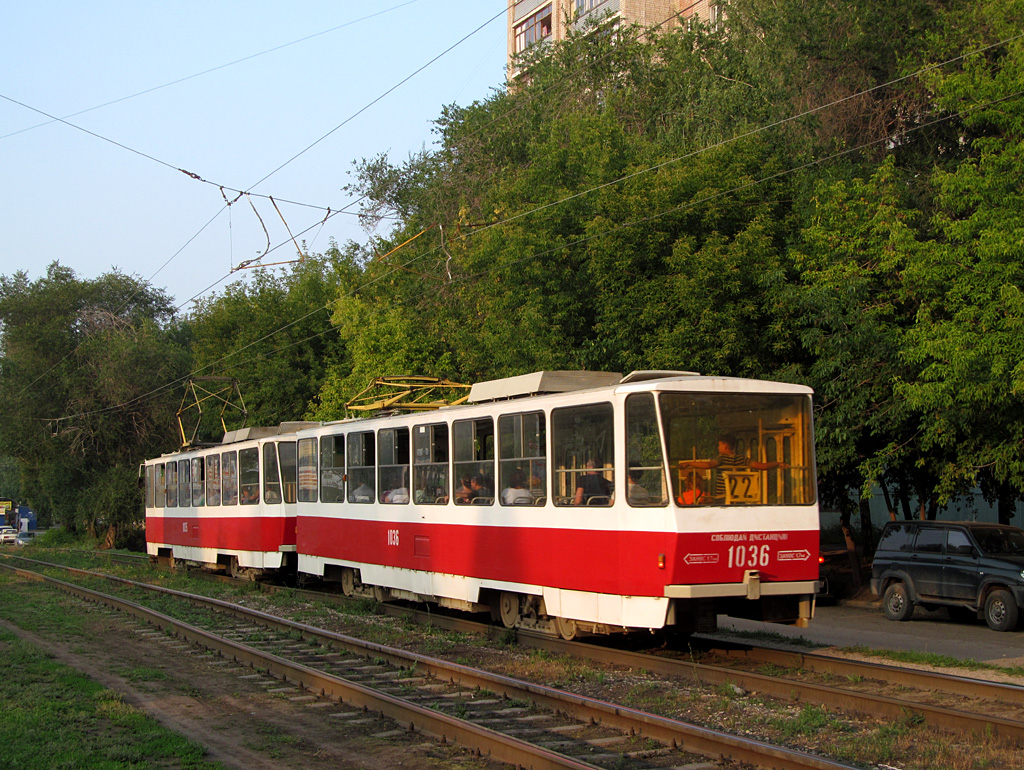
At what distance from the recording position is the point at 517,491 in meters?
12.7

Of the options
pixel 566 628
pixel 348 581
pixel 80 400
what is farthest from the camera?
pixel 80 400

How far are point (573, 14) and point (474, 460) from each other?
3621 centimetres

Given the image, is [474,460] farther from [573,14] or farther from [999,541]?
[573,14]

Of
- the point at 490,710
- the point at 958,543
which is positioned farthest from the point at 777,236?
the point at 490,710

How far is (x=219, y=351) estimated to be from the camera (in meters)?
49.2

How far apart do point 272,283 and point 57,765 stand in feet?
143

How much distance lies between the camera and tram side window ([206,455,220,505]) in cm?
2394

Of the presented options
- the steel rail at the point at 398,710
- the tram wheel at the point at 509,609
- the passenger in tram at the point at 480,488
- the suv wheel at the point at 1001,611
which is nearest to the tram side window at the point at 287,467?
the steel rail at the point at 398,710

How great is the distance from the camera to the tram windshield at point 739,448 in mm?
10586

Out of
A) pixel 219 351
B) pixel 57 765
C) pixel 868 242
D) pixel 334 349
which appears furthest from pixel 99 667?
pixel 219 351

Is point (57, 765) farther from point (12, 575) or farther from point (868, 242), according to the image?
point (12, 575)

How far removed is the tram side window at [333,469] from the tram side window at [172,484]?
10.4 meters

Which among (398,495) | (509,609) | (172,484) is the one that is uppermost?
(398,495)

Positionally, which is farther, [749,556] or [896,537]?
[896,537]
